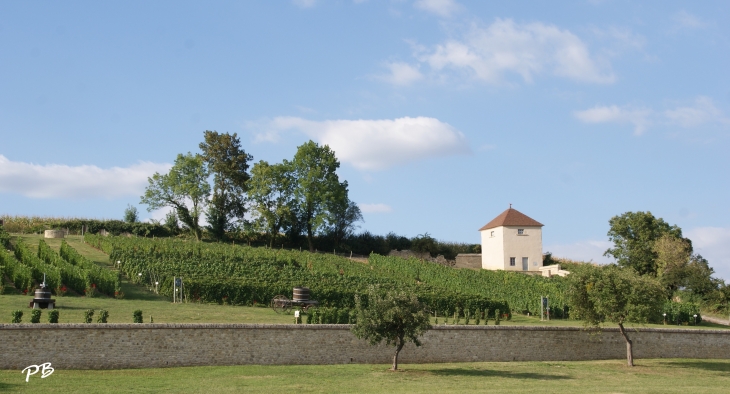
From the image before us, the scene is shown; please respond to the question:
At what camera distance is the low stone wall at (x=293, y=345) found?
21219mm

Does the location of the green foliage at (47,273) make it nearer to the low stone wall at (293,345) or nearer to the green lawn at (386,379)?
the low stone wall at (293,345)

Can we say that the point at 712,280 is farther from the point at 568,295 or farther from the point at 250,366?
the point at 250,366

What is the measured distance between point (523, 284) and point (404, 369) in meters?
28.2

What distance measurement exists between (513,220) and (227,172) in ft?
106

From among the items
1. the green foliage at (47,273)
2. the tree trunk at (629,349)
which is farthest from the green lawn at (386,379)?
the green foliage at (47,273)

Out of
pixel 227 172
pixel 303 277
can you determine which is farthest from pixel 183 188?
pixel 303 277

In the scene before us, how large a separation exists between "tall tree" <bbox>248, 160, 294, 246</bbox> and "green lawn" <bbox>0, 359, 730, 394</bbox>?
162ft

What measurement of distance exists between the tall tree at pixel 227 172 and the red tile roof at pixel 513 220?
27.9 meters

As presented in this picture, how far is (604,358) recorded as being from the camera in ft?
95.7

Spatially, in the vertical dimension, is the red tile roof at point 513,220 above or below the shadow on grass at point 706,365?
above

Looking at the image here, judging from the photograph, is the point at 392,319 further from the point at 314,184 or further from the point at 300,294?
the point at 314,184

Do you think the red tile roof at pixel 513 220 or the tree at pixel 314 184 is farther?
the tree at pixel 314 184

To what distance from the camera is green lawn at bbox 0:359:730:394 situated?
1919cm

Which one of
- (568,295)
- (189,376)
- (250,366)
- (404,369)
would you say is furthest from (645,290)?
(189,376)
